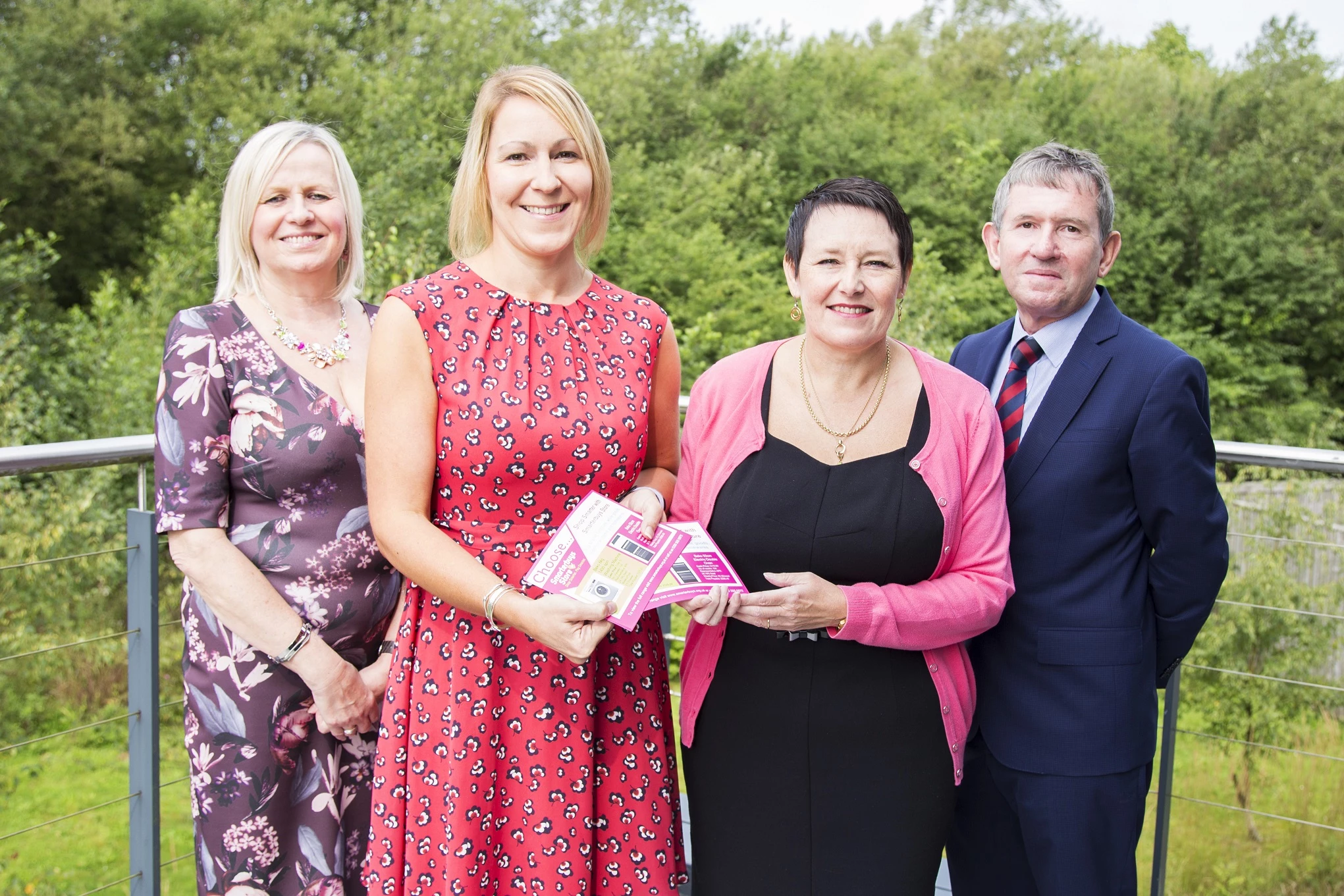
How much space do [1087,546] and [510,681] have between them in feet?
3.96

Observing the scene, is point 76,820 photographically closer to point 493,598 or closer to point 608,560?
point 493,598

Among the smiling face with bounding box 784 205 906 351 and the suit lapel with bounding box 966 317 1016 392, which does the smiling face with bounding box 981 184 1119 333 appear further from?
the smiling face with bounding box 784 205 906 351

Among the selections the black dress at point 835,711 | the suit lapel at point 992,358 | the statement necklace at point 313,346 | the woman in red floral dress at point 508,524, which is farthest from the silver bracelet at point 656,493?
the suit lapel at point 992,358

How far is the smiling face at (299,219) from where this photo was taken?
233 centimetres

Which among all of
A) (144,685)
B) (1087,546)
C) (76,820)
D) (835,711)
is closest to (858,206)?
(1087,546)

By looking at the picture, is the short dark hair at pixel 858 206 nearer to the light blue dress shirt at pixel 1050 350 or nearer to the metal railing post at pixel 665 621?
the light blue dress shirt at pixel 1050 350

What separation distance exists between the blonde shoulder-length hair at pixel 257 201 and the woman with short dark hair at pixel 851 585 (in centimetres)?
97

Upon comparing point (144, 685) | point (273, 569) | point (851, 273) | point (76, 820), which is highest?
point (851, 273)

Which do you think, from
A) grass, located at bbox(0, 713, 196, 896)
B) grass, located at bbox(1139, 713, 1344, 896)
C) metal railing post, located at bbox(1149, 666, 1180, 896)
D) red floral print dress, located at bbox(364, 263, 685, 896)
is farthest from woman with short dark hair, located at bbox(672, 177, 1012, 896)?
grass, located at bbox(0, 713, 196, 896)

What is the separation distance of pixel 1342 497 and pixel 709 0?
20.1 metres

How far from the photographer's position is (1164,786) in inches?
112

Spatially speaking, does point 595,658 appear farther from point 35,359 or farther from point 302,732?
point 35,359

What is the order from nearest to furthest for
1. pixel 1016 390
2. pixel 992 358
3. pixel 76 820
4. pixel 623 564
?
pixel 623 564 → pixel 1016 390 → pixel 992 358 → pixel 76 820

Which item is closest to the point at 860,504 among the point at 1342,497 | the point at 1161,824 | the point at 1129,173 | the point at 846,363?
the point at 846,363
